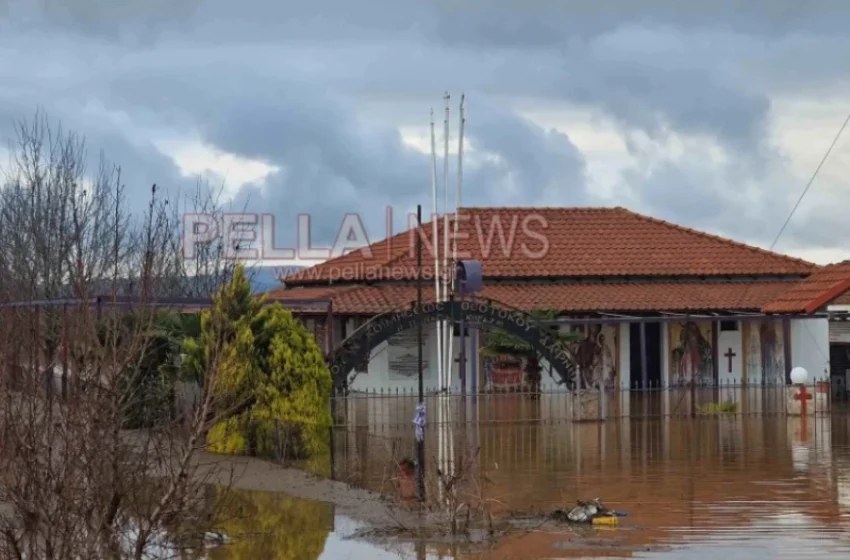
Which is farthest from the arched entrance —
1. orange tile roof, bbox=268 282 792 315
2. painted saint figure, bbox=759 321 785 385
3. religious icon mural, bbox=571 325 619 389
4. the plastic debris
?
the plastic debris

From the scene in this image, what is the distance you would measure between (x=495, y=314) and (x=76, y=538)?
2087 cm

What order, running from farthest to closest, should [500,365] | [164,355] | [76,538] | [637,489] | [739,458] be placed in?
[500,365], [164,355], [739,458], [637,489], [76,538]

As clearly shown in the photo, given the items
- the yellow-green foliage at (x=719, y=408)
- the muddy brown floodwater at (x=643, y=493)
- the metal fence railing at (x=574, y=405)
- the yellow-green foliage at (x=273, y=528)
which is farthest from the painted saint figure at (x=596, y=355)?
the yellow-green foliage at (x=273, y=528)

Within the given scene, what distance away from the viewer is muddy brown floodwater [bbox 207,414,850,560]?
15.1 meters

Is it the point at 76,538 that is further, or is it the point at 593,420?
the point at 593,420

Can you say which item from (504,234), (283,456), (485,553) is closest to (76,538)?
(485,553)

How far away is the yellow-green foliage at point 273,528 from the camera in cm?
1521

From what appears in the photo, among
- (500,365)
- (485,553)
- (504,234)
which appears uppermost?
(504,234)

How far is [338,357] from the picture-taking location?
92.1 feet

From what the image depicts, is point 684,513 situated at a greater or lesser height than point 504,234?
lesser

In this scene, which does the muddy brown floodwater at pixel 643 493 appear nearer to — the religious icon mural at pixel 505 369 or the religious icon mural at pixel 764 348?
the religious icon mural at pixel 505 369

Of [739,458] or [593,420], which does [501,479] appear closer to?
[739,458]

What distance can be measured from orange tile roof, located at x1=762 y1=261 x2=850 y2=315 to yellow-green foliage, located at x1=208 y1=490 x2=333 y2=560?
62.9 feet

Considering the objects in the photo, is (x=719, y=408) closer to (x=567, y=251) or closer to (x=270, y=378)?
(x=567, y=251)
